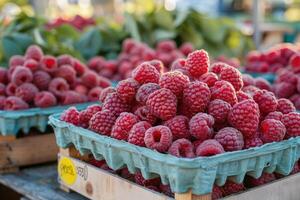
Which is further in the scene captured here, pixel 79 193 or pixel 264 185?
pixel 79 193

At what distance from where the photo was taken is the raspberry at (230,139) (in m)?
1.14

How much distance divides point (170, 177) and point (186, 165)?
2.4 inches

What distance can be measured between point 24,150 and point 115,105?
66 cm

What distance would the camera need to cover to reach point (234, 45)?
3662 millimetres

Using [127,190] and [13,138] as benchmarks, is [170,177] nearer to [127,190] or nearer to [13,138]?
[127,190]

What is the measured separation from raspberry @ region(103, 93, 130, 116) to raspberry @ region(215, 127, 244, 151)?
295mm

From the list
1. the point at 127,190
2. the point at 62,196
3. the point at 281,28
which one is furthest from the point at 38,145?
the point at 281,28

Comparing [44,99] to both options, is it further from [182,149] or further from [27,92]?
[182,149]

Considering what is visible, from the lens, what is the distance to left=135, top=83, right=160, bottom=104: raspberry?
4.16 feet

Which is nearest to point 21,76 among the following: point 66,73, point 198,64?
point 66,73

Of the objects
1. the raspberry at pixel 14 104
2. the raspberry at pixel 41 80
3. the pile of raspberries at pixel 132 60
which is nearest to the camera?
the raspberry at pixel 14 104

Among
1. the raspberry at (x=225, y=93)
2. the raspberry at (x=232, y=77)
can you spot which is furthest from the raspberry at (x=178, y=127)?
the raspberry at (x=232, y=77)

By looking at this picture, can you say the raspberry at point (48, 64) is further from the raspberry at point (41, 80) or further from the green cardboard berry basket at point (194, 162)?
the green cardboard berry basket at point (194, 162)

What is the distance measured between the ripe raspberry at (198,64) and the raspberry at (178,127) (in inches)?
8.4
